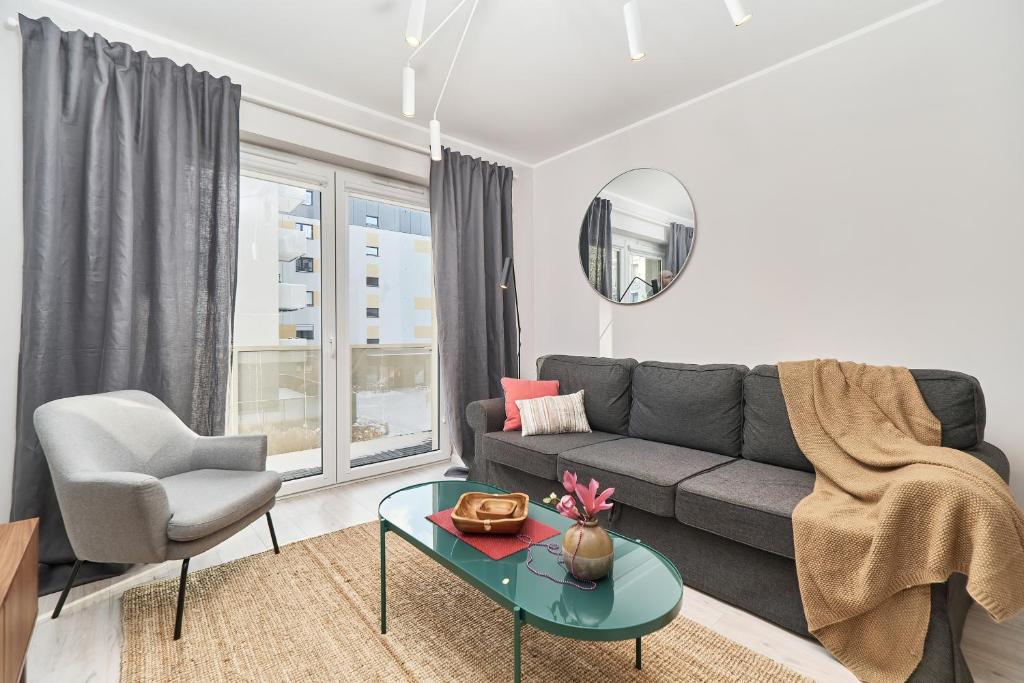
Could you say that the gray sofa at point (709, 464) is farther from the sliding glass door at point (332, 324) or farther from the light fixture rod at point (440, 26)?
the light fixture rod at point (440, 26)

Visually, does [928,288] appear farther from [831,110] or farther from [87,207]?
[87,207]

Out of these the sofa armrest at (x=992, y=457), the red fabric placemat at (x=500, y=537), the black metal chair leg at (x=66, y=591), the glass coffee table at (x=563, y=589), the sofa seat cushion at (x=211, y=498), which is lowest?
the black metal chair leg at (x=66, y=591)

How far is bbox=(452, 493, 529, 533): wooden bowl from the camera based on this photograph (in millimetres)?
1639

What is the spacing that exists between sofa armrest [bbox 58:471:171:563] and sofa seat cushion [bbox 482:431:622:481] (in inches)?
64.3

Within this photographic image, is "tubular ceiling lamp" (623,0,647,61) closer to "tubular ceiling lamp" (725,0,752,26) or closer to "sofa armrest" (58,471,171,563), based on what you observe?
"tubular ceiling lamp" (725,0,752,26)

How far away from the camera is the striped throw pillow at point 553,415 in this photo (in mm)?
2936

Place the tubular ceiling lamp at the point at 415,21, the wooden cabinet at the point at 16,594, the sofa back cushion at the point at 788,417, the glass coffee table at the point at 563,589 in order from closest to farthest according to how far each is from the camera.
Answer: the wooden cabinet at the point at 16,594 → the glass coffee table at the point at 563,589 → the tubular ceiling lamp at the point at 415,21 → the sofa back cushion at the point at 788,417

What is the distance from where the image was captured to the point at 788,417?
2.24m

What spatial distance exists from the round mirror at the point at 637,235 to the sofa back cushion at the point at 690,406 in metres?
0.70

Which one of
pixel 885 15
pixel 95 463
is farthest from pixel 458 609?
pixel 885 15

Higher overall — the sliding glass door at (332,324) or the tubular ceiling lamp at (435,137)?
the tubular ceiling lamp at (435,137)

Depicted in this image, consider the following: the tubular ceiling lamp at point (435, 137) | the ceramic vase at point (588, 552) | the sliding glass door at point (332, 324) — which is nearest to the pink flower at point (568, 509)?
the ceramic vase at point (588, 552)

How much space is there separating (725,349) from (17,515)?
3604 millimetres

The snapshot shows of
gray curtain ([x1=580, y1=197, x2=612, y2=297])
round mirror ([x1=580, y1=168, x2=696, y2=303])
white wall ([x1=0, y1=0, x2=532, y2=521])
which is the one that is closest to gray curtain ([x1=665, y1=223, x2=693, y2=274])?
round mirror ([x1=580, y1=168, x2=696, y2=303])
